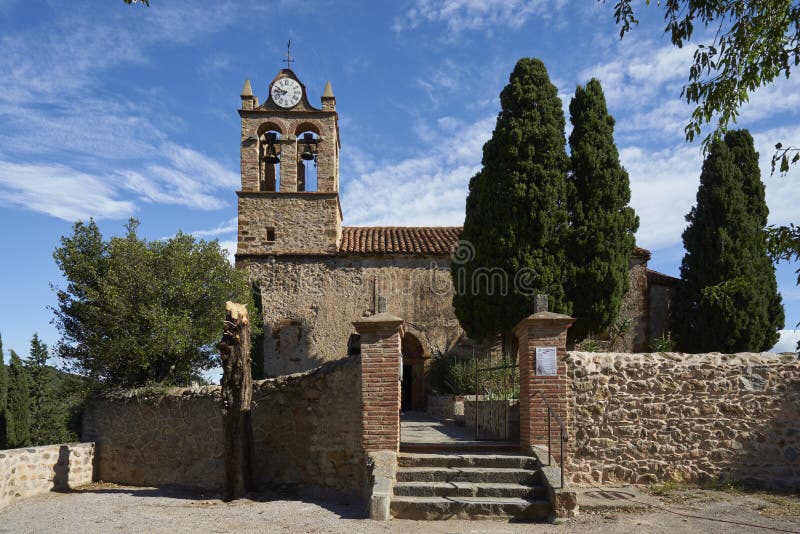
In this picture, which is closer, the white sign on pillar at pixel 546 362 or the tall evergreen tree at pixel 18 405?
the white sign on pillar at pixel 546 362

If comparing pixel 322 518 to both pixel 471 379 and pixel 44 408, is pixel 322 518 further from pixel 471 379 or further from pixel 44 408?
pixel 44 408

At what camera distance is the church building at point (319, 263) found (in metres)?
19.2

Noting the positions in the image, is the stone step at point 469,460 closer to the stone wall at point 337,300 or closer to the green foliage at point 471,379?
the green foliage at point 471,379

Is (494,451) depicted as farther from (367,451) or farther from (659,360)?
(659,360)

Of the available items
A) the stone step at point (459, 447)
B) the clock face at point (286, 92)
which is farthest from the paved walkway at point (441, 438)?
the clock face at point (286, 92)

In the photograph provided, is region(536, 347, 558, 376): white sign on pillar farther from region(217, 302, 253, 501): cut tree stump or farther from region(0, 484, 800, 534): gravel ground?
region(217, 302, 253, 501): cut tree stump

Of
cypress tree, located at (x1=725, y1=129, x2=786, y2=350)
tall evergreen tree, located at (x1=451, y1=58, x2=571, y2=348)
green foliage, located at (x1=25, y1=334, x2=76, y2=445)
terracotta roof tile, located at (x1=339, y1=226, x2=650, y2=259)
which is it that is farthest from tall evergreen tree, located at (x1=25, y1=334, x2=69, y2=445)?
cypress tree, located at (x1=725, y1=129, x2=786, y2=350)

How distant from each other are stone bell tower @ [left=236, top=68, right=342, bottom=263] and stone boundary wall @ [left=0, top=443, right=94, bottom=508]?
8.40 metres

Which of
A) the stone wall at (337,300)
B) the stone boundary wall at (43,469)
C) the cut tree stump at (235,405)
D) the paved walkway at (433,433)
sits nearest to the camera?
the cut tree stump at (235,405)

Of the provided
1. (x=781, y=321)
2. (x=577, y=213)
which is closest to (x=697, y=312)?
(x=781, y=321)

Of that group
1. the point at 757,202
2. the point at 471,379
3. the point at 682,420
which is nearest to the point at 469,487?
the point at 682,420

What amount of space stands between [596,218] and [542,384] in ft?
28.0

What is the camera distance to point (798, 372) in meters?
9.09

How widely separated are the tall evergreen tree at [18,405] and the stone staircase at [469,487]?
16129mm
